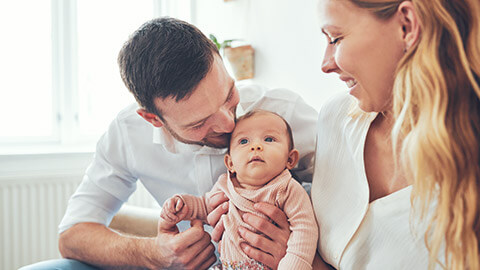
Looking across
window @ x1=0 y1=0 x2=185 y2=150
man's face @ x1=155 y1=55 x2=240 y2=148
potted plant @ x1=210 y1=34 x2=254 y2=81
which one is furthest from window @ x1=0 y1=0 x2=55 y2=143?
man's face @ x1=155 y1=55 x2=240 y2=148

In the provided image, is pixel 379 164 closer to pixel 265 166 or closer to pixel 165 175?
pixel 265 166

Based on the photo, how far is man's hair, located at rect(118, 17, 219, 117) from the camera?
1372 mm

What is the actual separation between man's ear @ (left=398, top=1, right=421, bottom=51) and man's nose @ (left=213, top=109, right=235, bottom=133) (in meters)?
0.68

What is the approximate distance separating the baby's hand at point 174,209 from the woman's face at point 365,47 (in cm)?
69

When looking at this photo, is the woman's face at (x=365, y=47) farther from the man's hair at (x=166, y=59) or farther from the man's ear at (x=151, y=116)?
the man's ear at (x=151, y=116)

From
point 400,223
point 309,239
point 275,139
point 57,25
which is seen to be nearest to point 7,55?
point 57,25

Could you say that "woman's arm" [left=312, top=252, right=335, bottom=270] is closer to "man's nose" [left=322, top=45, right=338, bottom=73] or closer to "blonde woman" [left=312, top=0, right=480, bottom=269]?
"blonde woman" [left=312, top=0, right=480, bottom=269]

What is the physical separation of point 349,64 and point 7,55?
3.09 meters

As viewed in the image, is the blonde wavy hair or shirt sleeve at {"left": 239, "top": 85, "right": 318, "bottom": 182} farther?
shirt sleeve at {"left": 239, "top": 85, "right": 318, "bottom": 182}

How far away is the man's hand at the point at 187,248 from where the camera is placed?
1423 mm

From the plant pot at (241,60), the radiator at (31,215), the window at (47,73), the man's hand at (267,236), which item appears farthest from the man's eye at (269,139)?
the window at (47,73)

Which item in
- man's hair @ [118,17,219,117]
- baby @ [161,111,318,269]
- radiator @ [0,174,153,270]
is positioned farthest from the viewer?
radiator @ [0,174,153,270]

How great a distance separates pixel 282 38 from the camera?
2.83 metres

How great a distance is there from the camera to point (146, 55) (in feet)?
4.58
